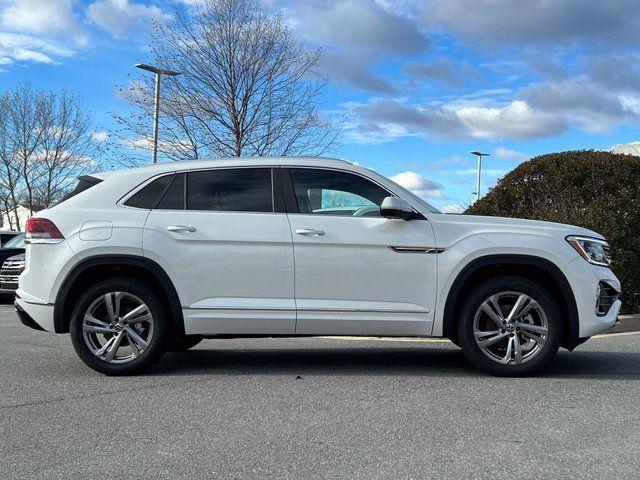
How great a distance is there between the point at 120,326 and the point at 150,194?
1164mm

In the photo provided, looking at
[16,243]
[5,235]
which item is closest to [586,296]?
[16,243]

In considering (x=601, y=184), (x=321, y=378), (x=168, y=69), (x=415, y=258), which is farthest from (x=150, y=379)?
(x=168, y=69)

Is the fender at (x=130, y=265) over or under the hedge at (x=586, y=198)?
under

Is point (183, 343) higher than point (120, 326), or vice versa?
point (120, 326)

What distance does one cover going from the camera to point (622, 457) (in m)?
3.66

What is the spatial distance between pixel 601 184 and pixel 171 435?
930 centimetres

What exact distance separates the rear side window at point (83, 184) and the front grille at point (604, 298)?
174 inches

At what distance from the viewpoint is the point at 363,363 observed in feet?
20.8

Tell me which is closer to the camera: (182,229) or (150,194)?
(182,229)

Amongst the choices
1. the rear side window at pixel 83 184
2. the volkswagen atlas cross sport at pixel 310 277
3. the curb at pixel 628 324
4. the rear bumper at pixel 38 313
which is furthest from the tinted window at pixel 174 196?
the curb at pixel 628 324

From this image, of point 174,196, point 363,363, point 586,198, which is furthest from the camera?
point 586,198

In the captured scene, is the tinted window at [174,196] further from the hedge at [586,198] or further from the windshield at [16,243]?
the windshield at [16,243]

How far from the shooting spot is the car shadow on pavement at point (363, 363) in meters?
5.85

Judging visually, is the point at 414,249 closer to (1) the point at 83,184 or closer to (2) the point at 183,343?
(2) the point at 183,343
